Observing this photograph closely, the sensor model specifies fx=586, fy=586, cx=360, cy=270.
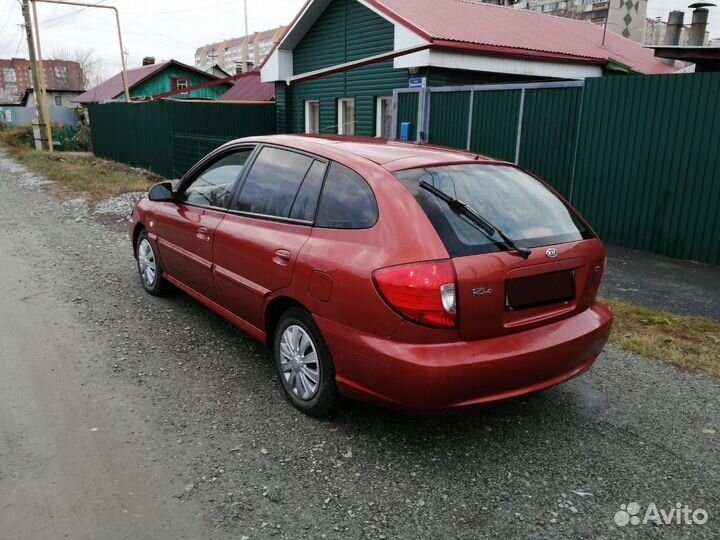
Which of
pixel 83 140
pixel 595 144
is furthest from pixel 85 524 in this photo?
pixel 83 140

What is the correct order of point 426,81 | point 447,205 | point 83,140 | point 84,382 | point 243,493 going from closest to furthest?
point 243,493, point 447,205, point 84,382, point 426,81, point 83,140

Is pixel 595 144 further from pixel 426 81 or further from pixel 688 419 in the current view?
pixel 688 419

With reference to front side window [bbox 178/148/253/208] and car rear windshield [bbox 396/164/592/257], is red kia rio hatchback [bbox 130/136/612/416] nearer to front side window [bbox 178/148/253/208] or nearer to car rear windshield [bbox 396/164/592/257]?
car rear windshield [bbox 396/164/592/257]

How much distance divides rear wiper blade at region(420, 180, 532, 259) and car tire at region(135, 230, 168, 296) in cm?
326

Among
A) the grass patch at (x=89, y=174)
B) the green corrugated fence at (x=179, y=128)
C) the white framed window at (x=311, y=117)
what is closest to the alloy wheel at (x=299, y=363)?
the green corrugated fence at (x=179, y=128)

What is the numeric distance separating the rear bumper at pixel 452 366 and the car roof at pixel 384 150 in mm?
1011

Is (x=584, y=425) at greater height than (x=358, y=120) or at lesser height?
lesser

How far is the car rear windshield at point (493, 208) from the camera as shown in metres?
2.99

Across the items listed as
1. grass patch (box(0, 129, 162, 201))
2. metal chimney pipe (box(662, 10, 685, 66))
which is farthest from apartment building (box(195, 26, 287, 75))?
metal chimney pipe (box(662, 10, 685, 66))

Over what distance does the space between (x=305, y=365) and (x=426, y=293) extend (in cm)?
104

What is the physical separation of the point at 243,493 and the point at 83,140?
104 ft

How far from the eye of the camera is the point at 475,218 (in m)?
3.08

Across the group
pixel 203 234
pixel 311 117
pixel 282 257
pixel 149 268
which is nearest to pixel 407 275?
pixel 282 257

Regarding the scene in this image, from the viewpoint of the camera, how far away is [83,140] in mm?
30344
